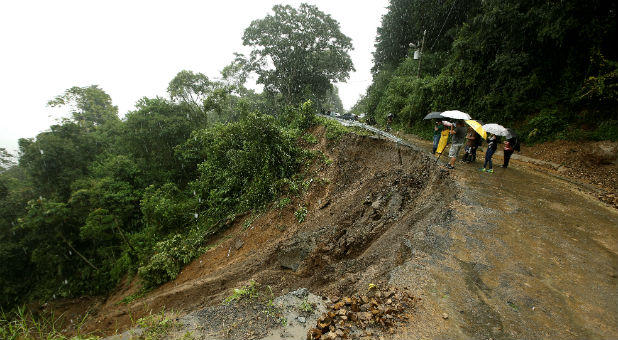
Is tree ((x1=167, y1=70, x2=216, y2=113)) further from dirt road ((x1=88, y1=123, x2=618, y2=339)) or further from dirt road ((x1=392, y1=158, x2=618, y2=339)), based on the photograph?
dirt road ((x1=392, y1=158, x2=618, y2=339))

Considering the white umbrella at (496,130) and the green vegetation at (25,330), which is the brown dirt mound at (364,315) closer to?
the green vegetation at (25,330)

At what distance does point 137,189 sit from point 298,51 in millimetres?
17111

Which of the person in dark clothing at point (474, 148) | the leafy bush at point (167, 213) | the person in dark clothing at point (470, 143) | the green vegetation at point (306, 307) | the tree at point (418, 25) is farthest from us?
the tree at point (418, 25)

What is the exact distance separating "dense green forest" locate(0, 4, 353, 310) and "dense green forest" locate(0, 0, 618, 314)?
8cm

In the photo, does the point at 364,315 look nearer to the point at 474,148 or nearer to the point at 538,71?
the point at 474,148

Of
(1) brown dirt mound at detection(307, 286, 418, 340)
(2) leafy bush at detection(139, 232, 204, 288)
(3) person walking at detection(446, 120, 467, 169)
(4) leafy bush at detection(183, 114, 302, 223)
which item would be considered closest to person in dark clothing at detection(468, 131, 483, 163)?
(3) person walking at detection(446, 120, 467, 169)

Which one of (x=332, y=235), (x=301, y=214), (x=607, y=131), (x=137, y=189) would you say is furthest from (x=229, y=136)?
(x=607, y=131)

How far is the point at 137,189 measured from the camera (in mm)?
15969

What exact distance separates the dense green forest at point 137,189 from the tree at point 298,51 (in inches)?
255

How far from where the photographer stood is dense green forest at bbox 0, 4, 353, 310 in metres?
11.5

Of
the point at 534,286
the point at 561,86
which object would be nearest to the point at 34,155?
the point at 534,286

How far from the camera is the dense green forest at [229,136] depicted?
9180mm

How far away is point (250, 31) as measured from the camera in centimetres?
2294

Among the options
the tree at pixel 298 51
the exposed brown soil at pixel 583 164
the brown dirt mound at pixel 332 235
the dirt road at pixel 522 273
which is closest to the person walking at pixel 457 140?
the brown dirt mound at pixel 332 235
